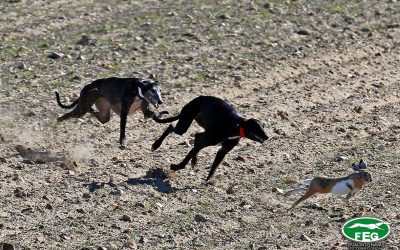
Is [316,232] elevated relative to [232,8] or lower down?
elevated

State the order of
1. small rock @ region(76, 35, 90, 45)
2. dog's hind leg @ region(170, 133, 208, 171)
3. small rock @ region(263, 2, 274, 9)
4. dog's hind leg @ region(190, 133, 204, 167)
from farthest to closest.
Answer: small rock @ region(263, 2, 274, 9)
small rock @ region(76, 35, 90, 45)
dog's hind leg @ region(190, 133, 204, 167)
dog's hind leg @ region(170, 133, 208, 171)

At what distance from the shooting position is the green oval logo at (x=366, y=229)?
34.5 feet

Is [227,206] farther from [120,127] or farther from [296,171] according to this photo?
[120,127]

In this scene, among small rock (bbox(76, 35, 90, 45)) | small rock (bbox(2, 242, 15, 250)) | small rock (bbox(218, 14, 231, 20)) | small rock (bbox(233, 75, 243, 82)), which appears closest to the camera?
→ small rock (bbox(2, 242, 15, 250))

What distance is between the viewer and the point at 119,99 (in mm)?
14992

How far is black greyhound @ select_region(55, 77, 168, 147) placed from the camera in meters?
14.8

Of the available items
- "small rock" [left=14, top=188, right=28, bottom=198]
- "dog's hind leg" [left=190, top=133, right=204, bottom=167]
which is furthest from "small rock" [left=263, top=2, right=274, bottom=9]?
"small rock" [left=14, top=188, right=28, bottom=198]

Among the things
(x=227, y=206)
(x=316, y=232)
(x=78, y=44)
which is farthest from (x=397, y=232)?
(x=78, y=44)

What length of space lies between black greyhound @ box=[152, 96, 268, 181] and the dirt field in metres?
0.32

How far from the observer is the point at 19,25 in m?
20.5

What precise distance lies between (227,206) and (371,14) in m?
10.6

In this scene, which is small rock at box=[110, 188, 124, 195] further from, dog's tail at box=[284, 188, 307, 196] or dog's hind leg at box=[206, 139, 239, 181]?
dog's tail at box=[284, 188, 307, 196]

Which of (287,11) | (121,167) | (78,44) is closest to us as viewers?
(121,167)

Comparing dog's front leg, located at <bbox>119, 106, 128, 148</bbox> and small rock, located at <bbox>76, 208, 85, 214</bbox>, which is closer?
small rock, located at <bbox>76, 208, 85, 214</bbox>
